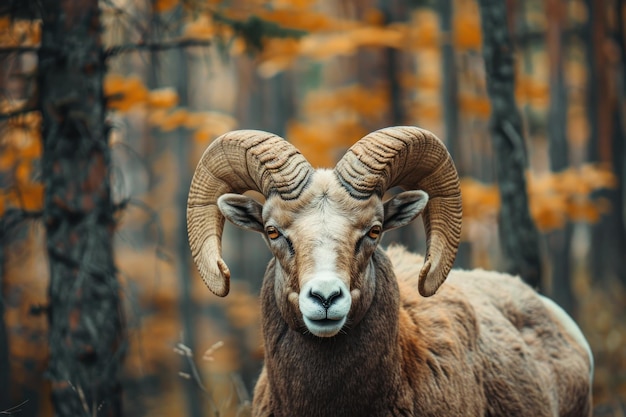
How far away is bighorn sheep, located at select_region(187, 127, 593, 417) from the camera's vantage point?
5445mm

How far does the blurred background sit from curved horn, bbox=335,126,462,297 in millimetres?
1920

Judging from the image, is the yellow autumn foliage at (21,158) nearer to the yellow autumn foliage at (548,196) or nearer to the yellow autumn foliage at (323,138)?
the yellow autumn foliage at (323,138)

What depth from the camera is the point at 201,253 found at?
6047mm

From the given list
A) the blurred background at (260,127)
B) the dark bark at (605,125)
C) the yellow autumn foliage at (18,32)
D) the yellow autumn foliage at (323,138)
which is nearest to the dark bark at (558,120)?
the blurred background at (260,127)

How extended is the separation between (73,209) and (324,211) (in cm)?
327

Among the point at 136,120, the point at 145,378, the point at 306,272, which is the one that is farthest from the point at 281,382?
the point at 136,120

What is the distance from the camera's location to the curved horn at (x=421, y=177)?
5695 mm

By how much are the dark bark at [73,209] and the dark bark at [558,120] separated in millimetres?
11732

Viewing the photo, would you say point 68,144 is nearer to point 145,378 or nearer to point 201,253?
point 201,253

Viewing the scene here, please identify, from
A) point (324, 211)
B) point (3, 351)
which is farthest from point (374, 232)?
point (3, 351)

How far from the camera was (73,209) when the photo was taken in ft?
24.9

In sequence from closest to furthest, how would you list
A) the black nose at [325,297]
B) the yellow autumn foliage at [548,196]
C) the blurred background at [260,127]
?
1. the black nose at [325,297]
2. the blurred background at [260,127]
3. the yellow autumn foliage at [548,196]

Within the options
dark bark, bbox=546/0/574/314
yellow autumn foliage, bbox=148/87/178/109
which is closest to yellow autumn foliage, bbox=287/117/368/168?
dark bark, bbox=546/0/574/314

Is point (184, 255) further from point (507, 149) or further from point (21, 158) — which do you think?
point (507, 149)
